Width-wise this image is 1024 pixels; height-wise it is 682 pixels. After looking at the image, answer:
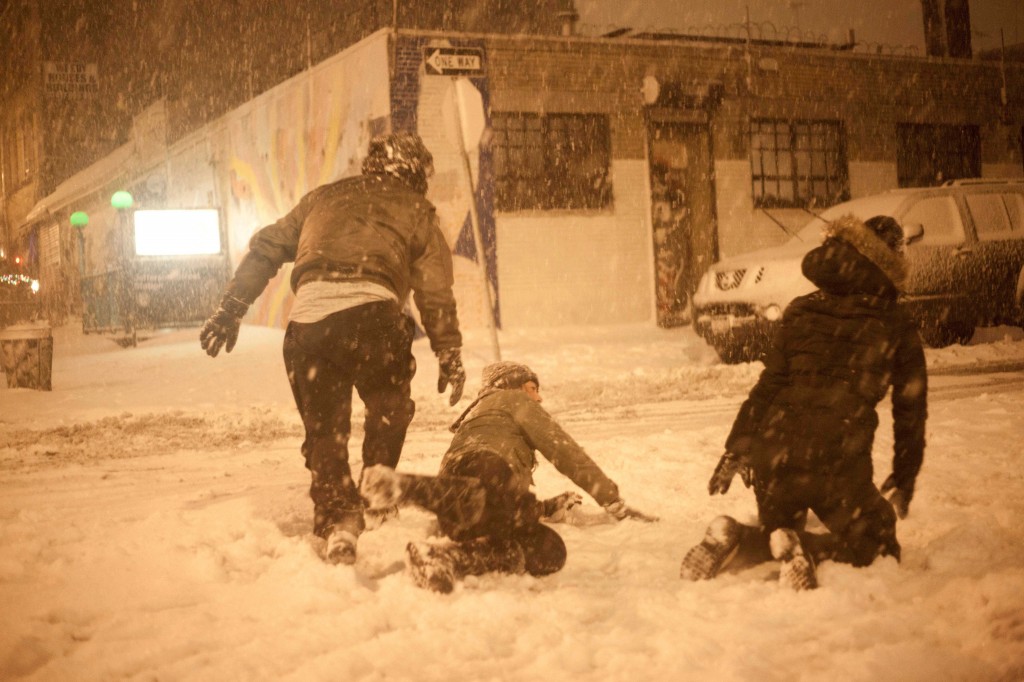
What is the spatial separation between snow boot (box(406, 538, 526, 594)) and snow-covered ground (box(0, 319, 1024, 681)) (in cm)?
5

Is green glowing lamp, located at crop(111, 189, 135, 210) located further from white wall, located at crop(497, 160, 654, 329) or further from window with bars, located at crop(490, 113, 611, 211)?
white wall, located at crop(497, 160, 654, 329)

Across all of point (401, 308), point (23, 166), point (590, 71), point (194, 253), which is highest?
point (23, 166)

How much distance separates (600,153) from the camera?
15938 mm

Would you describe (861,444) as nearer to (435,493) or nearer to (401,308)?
(435,493)

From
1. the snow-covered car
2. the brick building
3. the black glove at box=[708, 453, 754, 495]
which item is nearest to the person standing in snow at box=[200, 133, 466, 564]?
the black glove at box=[708, 453, 754, 495]

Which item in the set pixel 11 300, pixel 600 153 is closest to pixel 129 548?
pixel 600 153

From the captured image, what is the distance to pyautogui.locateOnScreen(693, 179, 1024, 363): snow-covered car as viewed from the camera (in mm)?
10617

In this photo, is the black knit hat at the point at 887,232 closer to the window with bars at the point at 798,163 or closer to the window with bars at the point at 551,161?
the window with bars at the point at 551,161

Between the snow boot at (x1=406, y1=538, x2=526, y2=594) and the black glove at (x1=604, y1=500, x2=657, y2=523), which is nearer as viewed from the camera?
the snow boot at (x1=406, y1=538, x2=526, y2=594)

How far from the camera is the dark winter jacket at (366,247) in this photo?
157 inches

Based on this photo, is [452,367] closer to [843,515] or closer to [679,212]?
[843,515]

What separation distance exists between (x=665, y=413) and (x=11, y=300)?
58.3 feet

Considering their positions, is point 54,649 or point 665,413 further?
point 665,413

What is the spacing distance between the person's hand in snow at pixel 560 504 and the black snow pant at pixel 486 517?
1.52ft
